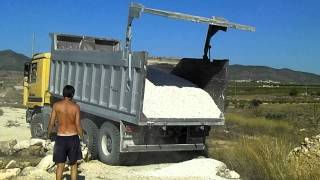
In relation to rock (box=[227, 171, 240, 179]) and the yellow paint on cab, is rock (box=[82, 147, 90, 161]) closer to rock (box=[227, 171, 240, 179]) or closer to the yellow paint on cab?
rock (box=[227, 171, 240, 179])

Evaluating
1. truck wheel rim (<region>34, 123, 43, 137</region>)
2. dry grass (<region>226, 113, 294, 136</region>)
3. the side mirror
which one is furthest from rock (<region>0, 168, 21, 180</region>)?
dry grass (<region>226, 113, 294, 136</region>)

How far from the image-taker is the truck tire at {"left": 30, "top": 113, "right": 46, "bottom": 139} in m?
16.5

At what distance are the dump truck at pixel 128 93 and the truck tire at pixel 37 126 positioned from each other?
45.2 inches

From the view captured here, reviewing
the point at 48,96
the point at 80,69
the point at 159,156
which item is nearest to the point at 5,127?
the point at 48,96

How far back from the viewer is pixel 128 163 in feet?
40.5

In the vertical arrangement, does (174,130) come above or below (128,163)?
above

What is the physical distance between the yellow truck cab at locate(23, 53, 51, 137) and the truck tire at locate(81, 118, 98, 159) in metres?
3.14

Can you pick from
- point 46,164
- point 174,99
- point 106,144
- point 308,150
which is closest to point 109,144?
point 106,144

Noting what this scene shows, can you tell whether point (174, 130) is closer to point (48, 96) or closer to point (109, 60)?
point (109, 60)

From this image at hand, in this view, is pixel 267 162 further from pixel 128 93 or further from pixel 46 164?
pixel 46 164

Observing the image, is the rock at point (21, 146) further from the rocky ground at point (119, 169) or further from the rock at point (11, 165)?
the rock at point (11, 165)

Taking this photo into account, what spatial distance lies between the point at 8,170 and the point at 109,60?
3.54m

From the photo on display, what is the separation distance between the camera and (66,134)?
8719 mm

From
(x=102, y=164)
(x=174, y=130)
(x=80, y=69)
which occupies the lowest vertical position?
(x=102, y=164)
